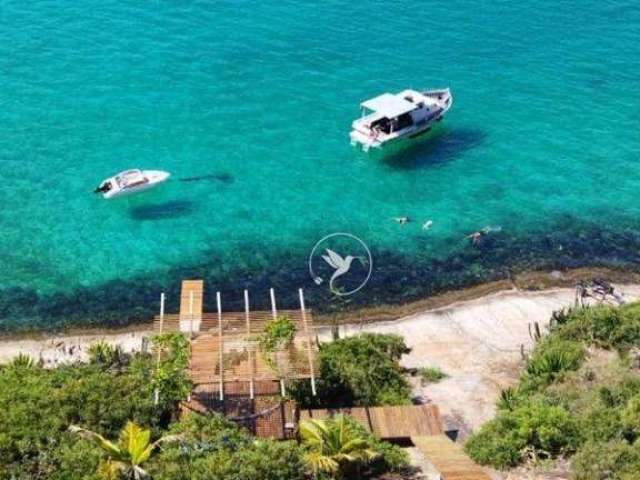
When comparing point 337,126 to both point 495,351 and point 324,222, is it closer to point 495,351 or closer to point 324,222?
point 324,222

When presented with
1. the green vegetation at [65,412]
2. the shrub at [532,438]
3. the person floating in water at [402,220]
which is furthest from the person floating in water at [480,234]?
the green vegetation at [65,412]

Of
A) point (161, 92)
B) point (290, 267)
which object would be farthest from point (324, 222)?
point (161, 92)

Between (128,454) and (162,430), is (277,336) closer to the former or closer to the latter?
(162,430)

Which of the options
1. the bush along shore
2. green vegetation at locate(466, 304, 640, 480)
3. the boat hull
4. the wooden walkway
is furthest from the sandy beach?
the boat hull

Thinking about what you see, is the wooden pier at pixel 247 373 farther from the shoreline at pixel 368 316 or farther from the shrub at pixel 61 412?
the shoreline at pixel 368 316

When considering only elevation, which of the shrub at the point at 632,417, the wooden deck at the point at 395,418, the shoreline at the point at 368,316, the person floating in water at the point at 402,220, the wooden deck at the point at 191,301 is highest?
the shrub at the point at 632,417

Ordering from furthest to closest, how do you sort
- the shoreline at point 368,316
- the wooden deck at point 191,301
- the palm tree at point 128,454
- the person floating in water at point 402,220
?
the person floating in water at point 402,220 < the shoreline at point 368,316 < the wooden deck at point 191,301 < the palm tree at point 128,454

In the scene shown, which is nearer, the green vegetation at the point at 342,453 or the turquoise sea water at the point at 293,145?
the green vegetation at the point at 342,453
